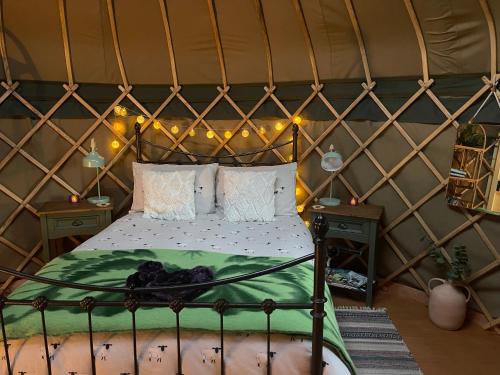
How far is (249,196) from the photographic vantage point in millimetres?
2854

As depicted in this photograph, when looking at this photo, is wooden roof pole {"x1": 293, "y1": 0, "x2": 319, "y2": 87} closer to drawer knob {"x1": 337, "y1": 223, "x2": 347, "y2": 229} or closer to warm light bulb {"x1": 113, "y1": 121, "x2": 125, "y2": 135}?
drawer knob {"x1": 337, "y1": 223, "x2": 347, "y2": 229}

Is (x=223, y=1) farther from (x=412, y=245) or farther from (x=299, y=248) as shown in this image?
(x=412, y=245)

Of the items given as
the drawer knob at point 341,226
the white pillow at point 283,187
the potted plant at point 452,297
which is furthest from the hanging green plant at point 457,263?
the white pillow at point 283,187

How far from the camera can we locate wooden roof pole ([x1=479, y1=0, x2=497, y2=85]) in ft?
7.57

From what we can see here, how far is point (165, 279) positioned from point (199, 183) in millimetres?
1398

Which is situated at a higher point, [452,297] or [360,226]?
[360,226]

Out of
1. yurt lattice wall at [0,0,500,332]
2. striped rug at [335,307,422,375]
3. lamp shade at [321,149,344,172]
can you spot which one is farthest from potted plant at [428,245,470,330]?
lamp shade at [321,149,344,172]

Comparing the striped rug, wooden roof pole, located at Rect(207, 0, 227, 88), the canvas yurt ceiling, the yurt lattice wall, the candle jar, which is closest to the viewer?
the striped rug

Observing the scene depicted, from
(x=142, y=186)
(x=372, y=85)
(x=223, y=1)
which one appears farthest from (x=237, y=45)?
(x=142, y=186)

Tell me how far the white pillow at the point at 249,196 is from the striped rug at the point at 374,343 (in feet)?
3.05

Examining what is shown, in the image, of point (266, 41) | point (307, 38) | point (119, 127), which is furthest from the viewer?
point (119, 127)

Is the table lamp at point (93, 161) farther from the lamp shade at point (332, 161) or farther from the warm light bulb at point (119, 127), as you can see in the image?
the lamp shade at point (332, 161)

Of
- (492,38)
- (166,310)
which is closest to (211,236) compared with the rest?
(166,310)

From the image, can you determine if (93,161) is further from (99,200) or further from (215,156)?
(215,156)
